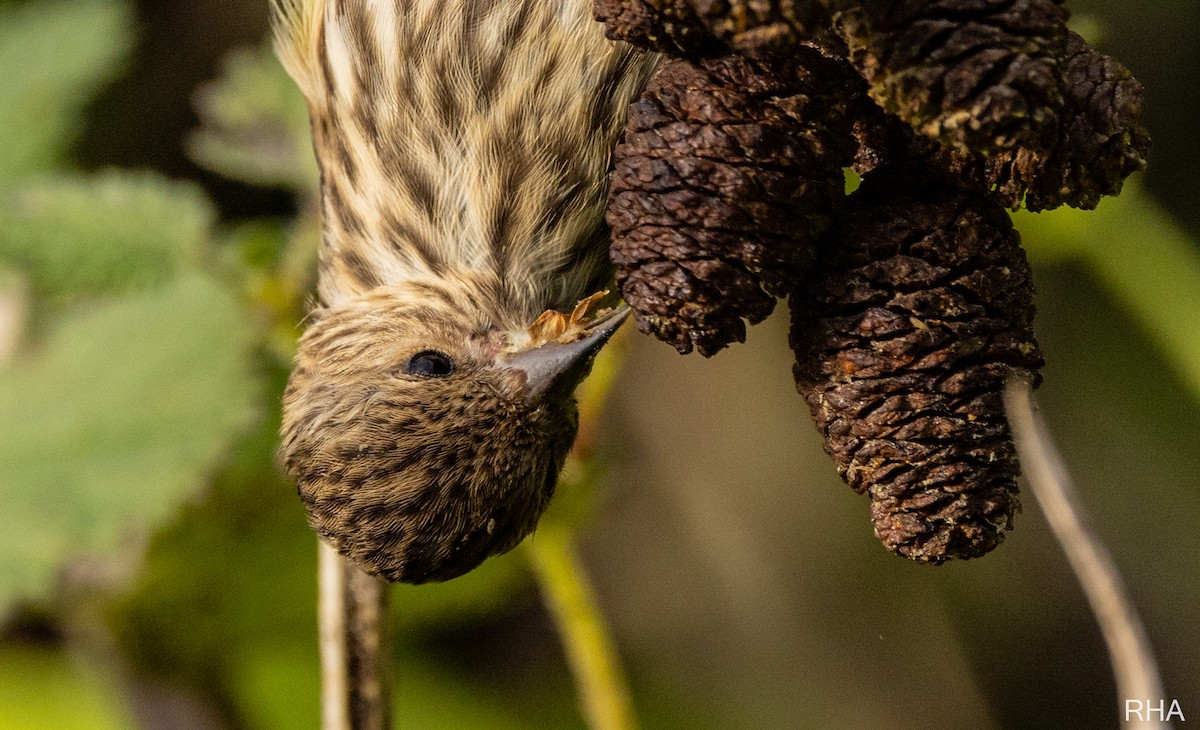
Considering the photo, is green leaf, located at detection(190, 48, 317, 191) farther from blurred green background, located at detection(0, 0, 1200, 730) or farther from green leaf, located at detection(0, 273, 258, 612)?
green leaf, located at detection(0, 273, 258, 612)

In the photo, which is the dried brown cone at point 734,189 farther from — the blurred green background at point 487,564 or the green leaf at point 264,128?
the green leaf at point 264,128

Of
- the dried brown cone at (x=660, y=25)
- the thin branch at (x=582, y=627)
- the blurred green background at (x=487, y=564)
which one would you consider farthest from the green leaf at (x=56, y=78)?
the dried brown cone at (x=660, y=25)

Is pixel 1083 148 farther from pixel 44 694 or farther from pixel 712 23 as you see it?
pixel 44 694

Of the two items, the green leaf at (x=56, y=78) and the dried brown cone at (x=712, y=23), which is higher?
the green leaf at (x=56, y=78)

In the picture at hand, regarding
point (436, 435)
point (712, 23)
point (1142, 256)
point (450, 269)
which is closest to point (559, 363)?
point (436, 435)

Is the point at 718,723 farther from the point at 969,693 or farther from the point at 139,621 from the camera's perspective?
the point at 139,621
